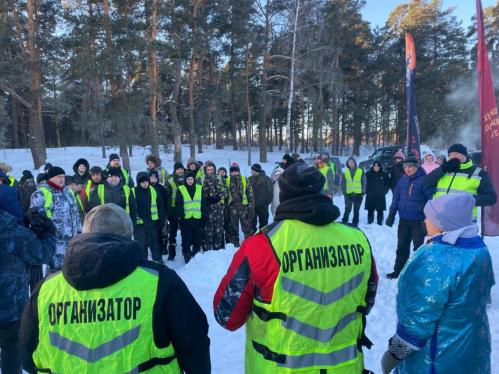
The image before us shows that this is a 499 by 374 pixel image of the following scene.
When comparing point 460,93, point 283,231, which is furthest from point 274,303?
point 460,93

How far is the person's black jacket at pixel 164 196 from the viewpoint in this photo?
7.30 metres

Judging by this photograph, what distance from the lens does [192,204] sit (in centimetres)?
732

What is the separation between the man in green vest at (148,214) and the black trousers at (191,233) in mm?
448

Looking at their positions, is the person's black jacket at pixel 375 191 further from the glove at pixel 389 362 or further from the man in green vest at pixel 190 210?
the glove at pixel 389 362

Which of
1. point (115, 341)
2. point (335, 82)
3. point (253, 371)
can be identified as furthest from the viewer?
point (335, 82)

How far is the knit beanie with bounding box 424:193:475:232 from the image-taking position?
217 cm

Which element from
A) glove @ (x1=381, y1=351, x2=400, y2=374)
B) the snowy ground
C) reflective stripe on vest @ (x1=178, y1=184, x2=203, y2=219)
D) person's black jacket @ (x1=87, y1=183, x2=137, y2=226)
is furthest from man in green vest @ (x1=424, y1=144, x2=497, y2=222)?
person's black jacket @ (x1=87, y1=183, x2=137, y2=226)

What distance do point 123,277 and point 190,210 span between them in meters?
5.76

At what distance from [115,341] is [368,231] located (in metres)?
7.01

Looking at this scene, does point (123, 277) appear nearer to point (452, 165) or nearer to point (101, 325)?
point (101, 325)

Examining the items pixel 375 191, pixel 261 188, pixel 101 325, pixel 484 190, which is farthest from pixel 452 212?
pixel 375 191

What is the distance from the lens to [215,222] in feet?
26.0

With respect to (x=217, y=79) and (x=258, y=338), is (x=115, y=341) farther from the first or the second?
(x=217, y=79)

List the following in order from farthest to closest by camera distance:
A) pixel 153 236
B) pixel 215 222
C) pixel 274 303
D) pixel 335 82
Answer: pixel 335 82 → pixel 215 222 → pixel 153 236 → pixel 274 303
